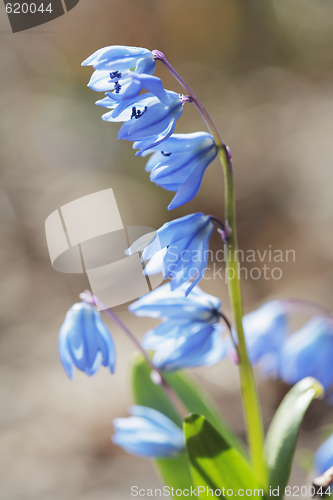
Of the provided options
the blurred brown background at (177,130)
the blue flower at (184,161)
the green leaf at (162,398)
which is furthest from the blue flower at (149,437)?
the blurred brown background at (177,130)

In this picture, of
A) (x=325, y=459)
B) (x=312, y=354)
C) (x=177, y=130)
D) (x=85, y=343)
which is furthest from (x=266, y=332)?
(x=177, y=130)

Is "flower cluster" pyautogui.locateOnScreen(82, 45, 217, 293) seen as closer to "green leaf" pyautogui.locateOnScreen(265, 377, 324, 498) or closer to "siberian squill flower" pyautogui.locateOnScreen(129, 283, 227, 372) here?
"siberian squill flower" pyautogui.locateOnScreen(129, 283, 227, 372)

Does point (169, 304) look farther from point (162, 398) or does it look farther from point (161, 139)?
point (162, 398)

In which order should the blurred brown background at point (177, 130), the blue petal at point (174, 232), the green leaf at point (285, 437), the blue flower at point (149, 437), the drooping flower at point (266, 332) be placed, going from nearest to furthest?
the blue petal at point (174, 232) → the green leaf at point (285, 437) → the blue flower at point (149, 437) → the drooping flower at point (266, 332) → the blurred brown background at point (177, 130)

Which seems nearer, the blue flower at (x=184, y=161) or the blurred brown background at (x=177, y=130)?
the blue flower at (x=184, y=161)

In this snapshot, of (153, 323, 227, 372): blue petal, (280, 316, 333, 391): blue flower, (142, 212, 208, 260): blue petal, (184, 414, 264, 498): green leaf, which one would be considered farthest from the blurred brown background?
(142, 212, 208, 260): blue petal

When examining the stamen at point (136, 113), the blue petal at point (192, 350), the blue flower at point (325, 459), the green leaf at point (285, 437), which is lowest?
the blue flower at point (325, 459)

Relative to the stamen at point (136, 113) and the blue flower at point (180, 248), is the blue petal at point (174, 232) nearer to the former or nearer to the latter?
the blue flower at point (180, 248)
